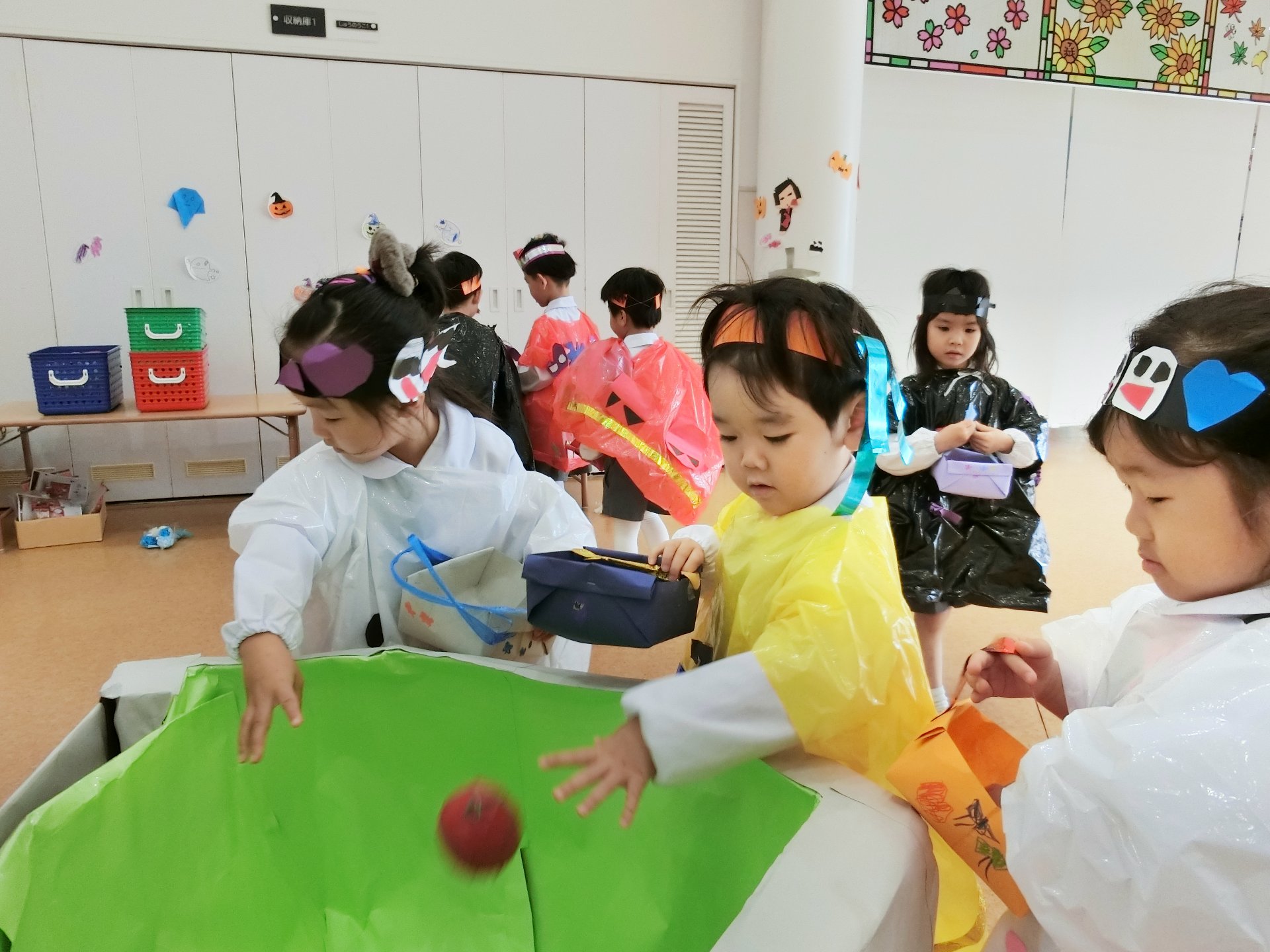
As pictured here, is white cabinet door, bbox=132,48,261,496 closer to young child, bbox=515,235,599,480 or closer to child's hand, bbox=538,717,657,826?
young child, bbox=515,235,599,480

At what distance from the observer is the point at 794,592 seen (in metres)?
0.96

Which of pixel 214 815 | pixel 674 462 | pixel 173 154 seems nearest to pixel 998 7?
pixel 674 462

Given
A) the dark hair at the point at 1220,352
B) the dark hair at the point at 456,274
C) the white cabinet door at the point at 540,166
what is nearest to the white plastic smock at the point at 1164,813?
the dark hair at the point at 1220,352

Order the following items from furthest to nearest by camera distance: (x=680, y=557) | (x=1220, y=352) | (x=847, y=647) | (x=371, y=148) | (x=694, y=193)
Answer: (x=694, y=193), (x=371, y=148), (x=680, y=557), (x=847, y=647), (x=1220, y=352)

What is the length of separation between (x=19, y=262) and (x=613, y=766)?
4.67 m

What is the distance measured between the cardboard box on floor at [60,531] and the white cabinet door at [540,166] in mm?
2247

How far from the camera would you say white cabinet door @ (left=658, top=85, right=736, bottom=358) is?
5086 millimetres

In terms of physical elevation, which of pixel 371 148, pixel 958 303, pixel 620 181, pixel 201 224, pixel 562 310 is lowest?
pixel 562 310

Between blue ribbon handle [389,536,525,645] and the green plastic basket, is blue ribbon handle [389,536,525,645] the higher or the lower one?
the lower one

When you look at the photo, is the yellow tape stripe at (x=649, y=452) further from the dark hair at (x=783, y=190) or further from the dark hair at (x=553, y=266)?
the dark hair at (x=783, y=190)

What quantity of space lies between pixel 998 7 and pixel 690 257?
2392 mm

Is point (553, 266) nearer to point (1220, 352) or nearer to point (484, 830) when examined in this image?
point (484, 830)

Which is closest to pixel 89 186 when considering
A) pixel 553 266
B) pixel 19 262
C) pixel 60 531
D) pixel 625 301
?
pixel 19 262

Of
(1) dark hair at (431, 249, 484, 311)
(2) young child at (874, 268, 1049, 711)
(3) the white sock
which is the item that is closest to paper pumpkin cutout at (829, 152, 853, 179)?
(1) dark hair at (431, 249, 484, 311)
